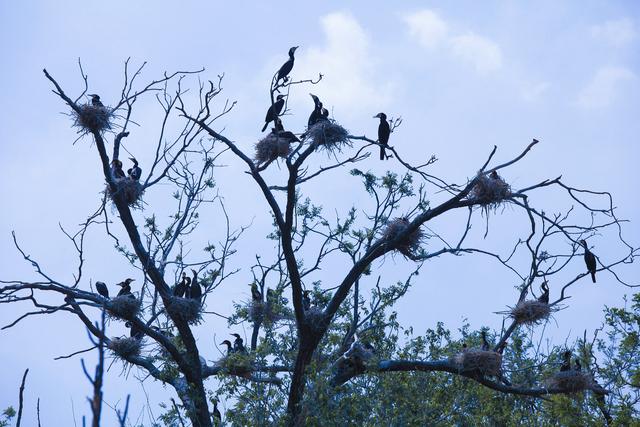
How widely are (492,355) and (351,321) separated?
9.48 feet

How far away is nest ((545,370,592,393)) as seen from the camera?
11188mm

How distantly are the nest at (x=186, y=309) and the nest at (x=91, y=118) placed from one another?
254 cm

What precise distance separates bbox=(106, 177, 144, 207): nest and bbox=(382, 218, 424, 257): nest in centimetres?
361

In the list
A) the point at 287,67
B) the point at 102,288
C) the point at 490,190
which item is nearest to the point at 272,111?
the point at 287,67

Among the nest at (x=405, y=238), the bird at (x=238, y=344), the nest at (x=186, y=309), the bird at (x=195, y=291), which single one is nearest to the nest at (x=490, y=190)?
the nest at (x=405, y=238)

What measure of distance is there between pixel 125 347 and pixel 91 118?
3.16 m

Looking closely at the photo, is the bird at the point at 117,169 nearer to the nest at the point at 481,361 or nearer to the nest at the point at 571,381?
the nest at the point at 481,361

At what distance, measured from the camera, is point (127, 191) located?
12.7m

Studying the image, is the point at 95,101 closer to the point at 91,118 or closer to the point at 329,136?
the point at 91,118

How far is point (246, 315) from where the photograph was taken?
13.2 metres

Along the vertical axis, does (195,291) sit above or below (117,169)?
below

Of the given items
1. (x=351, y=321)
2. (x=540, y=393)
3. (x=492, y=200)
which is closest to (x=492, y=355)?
(x=540, y=393)

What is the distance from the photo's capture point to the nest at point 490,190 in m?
10.5

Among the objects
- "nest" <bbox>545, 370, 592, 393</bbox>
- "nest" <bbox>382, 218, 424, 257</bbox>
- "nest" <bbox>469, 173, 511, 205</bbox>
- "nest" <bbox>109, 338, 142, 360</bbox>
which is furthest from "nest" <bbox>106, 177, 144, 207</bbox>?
"nest" <bbox>545, 370, 592, 393</bbox>
